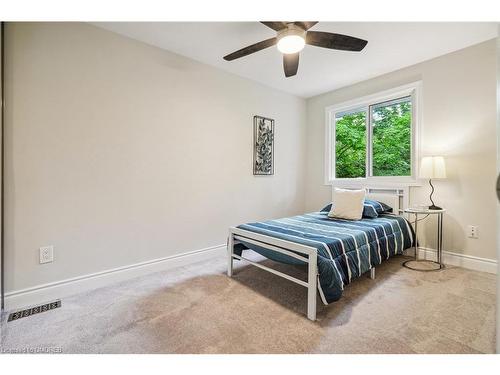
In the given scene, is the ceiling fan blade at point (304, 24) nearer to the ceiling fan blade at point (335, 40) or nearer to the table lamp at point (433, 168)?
the ceiling fan blade at point (335, 40)

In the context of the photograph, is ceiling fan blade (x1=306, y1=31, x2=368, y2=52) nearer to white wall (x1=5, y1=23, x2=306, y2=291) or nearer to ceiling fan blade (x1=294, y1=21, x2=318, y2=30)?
ceiling fan blade (x1=294, y1=21, x2=318, y2=30)

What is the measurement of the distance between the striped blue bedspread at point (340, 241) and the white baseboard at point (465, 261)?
1.06ft

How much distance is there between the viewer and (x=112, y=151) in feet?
7.45

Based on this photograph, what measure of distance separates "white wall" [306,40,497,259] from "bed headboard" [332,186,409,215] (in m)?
0.10

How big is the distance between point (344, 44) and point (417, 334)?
2150 millimetres

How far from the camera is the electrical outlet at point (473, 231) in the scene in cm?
253

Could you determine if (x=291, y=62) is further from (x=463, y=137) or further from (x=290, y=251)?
(x=463, y=137)

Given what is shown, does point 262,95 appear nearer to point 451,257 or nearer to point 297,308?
point 297,308

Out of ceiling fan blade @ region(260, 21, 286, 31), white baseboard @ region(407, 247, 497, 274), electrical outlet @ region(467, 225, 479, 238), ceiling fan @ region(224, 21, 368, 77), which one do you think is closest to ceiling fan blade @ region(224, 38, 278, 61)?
ceiling fan @ region(224, 21, 368, 77)

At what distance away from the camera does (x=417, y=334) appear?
59.1 inches

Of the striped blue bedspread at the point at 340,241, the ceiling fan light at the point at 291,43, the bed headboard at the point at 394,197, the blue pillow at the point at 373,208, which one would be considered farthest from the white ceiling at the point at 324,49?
the striped blue bedspread at the point at 340,241

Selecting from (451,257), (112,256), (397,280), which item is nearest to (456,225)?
(451,257)

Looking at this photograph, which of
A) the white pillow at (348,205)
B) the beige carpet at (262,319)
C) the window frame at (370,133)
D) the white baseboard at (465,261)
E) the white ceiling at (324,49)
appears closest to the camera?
the beige carpet at (262,319)

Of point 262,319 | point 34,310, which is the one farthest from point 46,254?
point 262,319
